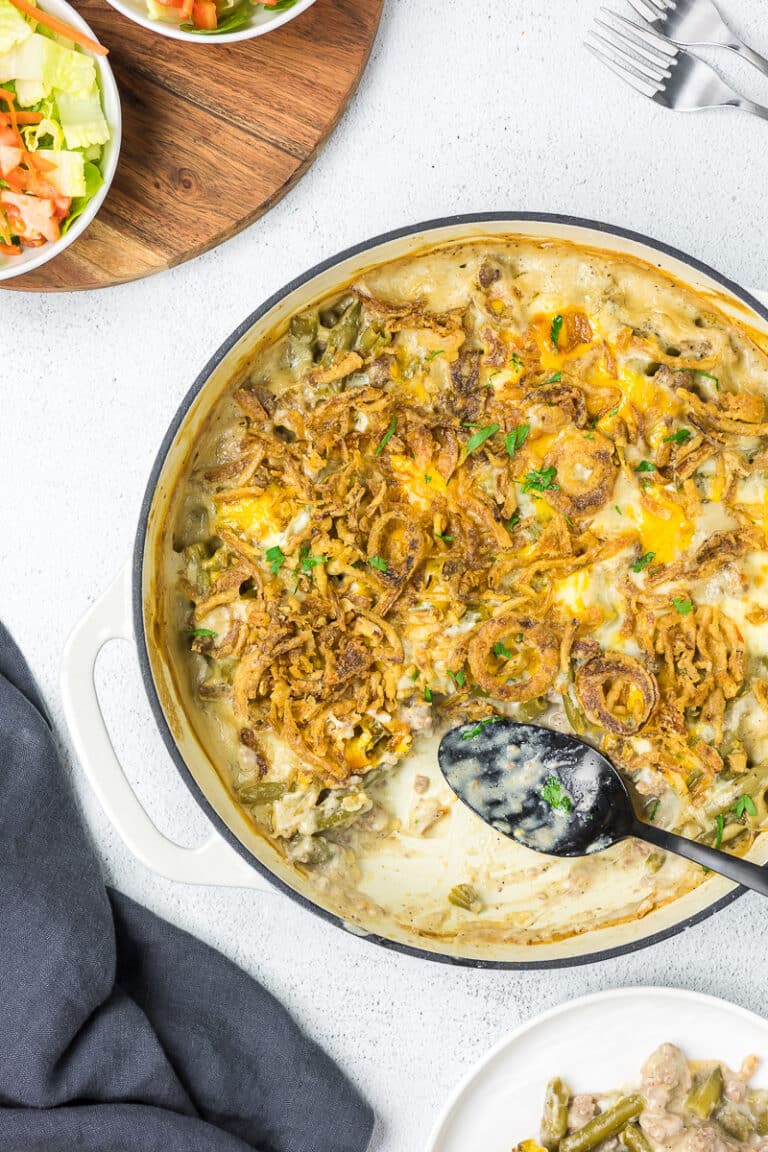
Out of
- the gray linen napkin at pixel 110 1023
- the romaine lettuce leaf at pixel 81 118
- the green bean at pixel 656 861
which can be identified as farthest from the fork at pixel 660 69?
the gray linen napkin at pixel 110 1023

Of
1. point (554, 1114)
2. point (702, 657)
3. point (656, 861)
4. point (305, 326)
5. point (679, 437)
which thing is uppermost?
point (679, 437)

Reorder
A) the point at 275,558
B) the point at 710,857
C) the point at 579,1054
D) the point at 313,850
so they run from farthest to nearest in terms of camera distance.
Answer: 1. the point at 579,1054
2. the point at 313,850
3. the point at 275,558
4. the point at 710,857

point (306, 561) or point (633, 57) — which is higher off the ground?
point (633, 57)

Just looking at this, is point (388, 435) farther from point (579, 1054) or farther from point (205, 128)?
point (579, 1054)

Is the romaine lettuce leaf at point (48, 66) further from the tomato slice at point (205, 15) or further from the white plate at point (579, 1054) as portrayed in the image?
the white plate at point (579, 1054)

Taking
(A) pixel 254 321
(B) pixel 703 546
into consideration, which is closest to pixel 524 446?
(B) pixel 703 546

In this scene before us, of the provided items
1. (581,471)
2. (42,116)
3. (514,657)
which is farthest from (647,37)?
(514,657)

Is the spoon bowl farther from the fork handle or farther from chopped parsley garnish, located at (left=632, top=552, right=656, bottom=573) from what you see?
the fork handle
